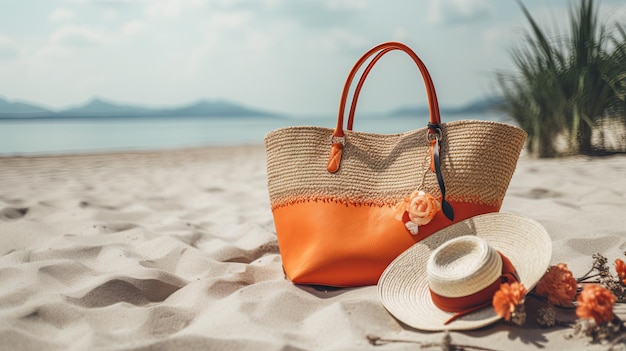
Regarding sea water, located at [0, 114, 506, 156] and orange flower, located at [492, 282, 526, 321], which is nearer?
orange flower, located at [492, 282, 526, 321]

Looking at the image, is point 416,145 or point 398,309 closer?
point 398,309

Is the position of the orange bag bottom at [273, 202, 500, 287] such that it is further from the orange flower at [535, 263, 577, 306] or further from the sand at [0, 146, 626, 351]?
the orange flower at [535, 263, 577, 306]

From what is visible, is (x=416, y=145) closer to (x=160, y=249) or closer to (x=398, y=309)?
(x=398, y=309)

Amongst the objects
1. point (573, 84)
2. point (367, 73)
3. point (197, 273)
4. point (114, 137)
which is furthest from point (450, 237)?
point (114, 137)

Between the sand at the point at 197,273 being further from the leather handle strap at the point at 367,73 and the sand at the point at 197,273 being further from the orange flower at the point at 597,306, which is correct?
the leather handle strap at the point at 367,73

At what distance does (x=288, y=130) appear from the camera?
2.21 meters

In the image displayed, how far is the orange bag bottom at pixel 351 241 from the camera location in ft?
6.52

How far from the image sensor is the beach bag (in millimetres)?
1984

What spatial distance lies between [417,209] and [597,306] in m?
0.68

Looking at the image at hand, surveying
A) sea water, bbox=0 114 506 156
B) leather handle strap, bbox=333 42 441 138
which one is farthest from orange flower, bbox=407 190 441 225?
sea water, bbox=0 114 506 156

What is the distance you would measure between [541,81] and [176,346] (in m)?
4.77

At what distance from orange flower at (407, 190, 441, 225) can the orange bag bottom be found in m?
0.07

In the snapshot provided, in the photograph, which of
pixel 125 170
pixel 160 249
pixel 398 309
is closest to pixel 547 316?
pixel 398 309

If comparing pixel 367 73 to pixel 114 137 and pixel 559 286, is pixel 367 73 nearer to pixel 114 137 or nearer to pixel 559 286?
pixel 559 286
